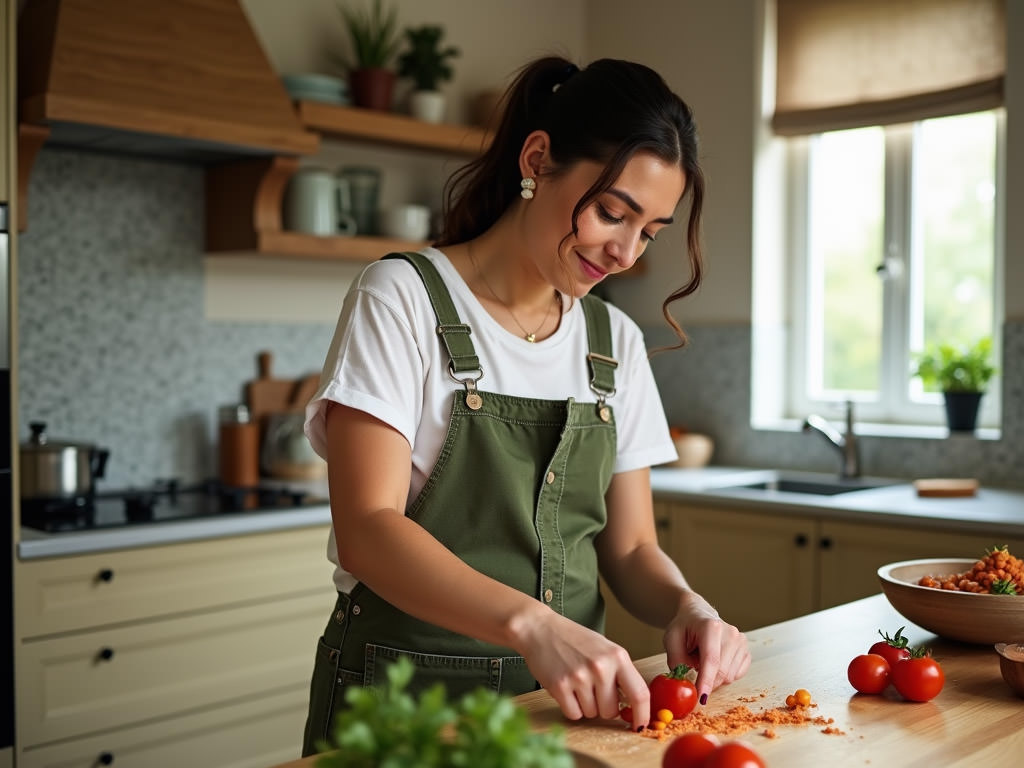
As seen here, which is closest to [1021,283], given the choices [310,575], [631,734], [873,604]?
[873,604]

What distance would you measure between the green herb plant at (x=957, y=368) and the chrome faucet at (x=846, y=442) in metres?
0.26

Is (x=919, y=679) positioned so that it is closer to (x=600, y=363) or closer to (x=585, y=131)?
(x=600, y=363)

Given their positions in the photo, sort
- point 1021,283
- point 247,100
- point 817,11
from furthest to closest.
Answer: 1. point 817,11
2. point 1021,283
3. point 247,100

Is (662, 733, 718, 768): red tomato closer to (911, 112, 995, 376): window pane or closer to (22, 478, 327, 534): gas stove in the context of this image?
(22, 478, 327, 534): gas stove

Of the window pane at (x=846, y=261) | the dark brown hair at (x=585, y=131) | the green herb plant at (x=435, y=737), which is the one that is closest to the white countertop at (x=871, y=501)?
the window pane at (x=846, y=261)

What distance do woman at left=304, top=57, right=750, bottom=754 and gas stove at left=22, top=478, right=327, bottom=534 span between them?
1260mm

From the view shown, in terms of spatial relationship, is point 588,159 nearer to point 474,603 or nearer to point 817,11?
point 474,603

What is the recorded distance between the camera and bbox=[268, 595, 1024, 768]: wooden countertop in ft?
3.75

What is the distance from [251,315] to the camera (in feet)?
11.4

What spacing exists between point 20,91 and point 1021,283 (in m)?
2.73

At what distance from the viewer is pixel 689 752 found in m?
1.01

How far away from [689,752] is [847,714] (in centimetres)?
35

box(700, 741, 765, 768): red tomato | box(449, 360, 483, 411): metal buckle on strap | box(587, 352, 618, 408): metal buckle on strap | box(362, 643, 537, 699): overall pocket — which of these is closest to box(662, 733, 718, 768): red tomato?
box(700, 741, 765, 768): red tomato

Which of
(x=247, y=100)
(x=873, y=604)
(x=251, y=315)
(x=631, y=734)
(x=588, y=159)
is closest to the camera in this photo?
(x=631, y=734)
